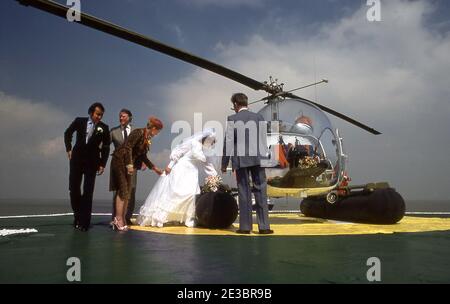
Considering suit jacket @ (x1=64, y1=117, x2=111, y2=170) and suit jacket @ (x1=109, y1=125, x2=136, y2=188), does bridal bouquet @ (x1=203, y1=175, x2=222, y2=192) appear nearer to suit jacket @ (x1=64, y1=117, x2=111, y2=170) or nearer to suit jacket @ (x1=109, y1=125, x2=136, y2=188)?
suit jacket @ (x1=109, y1=125, x2=136, y2=188)

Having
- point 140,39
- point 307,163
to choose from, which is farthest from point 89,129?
point 307,163

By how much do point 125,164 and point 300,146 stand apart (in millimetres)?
3269

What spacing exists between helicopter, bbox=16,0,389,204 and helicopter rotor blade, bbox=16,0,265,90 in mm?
18

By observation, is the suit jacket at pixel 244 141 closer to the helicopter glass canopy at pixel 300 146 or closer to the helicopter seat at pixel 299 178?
the helicopter glass canopy at pixel 300 146

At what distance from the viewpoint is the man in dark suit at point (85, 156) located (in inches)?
206

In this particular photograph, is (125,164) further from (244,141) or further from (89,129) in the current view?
(244,141)

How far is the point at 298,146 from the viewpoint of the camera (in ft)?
20.5

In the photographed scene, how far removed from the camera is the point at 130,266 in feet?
8.15

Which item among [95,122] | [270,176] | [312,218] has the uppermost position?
[95,122]

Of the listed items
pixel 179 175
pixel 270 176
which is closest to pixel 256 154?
pixel 270 176

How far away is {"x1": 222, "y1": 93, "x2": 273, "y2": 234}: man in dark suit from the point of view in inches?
192

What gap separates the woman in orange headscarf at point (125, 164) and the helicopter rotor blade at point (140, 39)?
1.46 m
